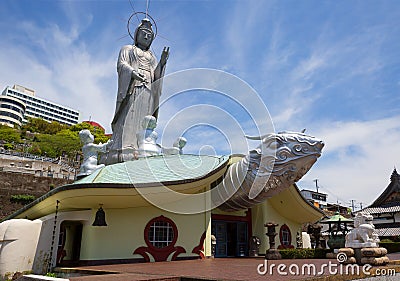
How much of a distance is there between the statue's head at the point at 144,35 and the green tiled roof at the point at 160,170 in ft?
29.8

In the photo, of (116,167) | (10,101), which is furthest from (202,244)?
(10,101)

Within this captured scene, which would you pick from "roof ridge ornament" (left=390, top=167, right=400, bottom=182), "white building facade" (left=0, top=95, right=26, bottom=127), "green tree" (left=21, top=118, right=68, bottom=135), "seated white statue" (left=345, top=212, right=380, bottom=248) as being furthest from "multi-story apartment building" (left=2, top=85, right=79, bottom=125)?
"seated white statue" (left=345, top=212, right=380, bottom=248)

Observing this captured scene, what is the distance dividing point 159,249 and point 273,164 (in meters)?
5.58

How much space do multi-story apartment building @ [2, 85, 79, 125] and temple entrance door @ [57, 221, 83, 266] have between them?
3348 inches

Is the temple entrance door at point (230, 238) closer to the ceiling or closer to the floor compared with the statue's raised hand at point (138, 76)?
closer to the floor

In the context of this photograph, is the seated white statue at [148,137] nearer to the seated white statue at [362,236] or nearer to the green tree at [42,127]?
the seated white statue at [362,236]

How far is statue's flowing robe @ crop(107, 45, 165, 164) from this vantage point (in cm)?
1869

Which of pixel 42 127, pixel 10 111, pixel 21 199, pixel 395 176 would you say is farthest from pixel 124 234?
pixel 10 111

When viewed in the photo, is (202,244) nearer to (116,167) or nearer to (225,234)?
(225,234)

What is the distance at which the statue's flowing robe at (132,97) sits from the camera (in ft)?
61.3

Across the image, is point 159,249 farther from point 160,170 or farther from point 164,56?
point 164,56

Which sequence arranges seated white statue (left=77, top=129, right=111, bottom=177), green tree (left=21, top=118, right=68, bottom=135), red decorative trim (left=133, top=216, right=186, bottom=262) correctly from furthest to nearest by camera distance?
1. green tree (left=21, top=118, right=68, bottom=135)
2. seated white statue (left=77, top=129, right=111, bottom=177)
3. red decorative trim (left=133, top=216, right=186, bottom=262)

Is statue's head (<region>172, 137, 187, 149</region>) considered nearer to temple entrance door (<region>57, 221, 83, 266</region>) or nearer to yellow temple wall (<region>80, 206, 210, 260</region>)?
yellow temple wall (<region>80, 206, 210, 260</region>)

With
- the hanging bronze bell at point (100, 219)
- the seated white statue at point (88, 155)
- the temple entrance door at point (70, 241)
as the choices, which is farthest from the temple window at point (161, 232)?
the seated white statue at point (88, 155)
